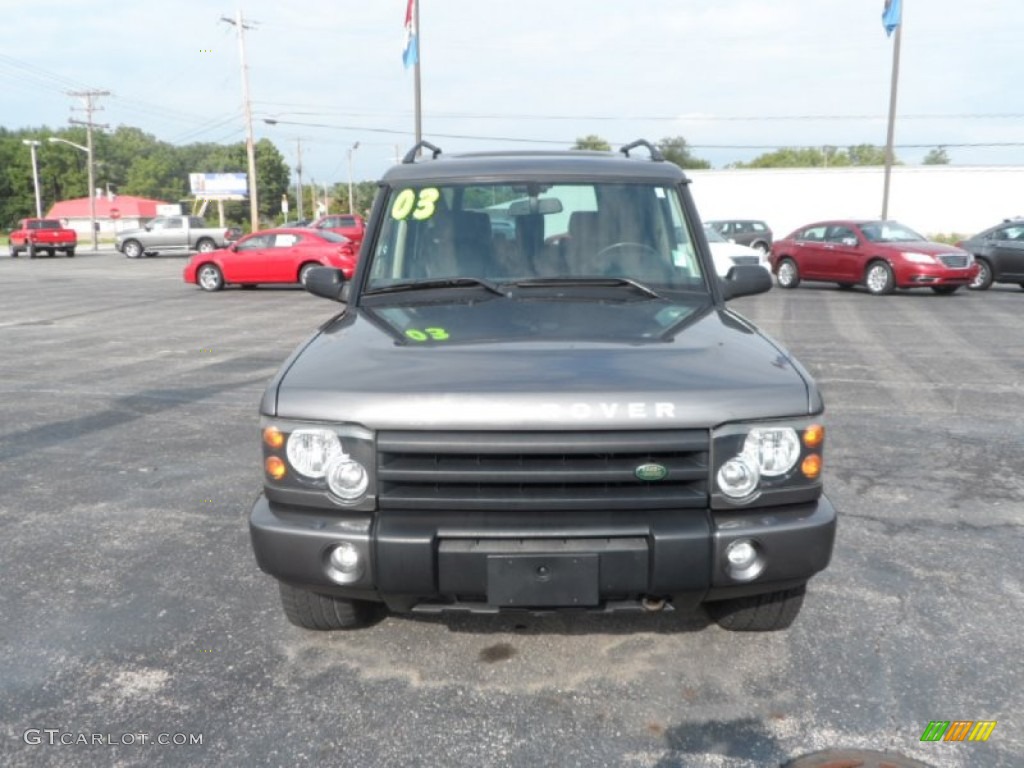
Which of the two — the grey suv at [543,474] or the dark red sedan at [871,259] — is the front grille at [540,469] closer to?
the grey suv at [543,474]

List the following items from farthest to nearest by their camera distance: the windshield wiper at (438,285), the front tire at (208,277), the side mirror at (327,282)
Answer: the front tire at (208,277) → the side mirror at (327,282) → the windshield wiper at (438,285)

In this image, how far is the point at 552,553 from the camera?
112 inches

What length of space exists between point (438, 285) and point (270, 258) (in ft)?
60.6

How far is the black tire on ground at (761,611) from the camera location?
11.3 ft

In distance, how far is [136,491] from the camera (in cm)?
563

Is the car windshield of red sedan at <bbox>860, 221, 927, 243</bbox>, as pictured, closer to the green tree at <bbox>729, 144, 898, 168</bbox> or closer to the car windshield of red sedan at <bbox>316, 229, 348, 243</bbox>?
the car windshield of red sedan at <bbox>316, 229, 348, 243</bbox>

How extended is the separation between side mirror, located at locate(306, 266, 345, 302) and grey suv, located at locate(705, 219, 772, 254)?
30.7 m

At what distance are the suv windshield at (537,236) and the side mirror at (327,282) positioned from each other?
0.47m

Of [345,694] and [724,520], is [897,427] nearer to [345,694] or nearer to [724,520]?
[724,520]

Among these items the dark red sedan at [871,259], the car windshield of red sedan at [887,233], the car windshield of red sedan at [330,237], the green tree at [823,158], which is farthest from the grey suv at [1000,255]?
the green tree at [823,158]

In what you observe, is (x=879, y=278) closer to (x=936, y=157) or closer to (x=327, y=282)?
(x=327, y=282)

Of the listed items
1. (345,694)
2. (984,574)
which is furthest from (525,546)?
(984,574)

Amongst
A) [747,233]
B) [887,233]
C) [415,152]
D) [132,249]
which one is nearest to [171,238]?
[132,249]

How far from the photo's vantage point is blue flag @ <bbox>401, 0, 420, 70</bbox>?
2339 cm
